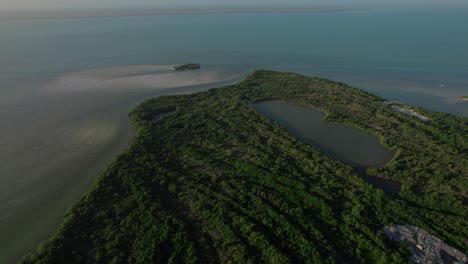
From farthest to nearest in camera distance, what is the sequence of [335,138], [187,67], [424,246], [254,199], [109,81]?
[187,67] → [109,81] → [335,138] → [254,199] → [424,246]

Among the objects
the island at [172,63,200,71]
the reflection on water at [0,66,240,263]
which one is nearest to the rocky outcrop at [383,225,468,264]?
the reflection on water at [0,66,240,263]

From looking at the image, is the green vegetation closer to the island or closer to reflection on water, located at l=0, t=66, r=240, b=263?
reflection on water, located at l=0, t=66, r=240, b=263

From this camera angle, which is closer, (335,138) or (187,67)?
(335,138)

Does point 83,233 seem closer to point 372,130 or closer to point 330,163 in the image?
point 330,163

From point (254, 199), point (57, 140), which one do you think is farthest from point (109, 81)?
point (254, 199)

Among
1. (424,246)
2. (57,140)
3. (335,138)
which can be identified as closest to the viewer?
(424,246)

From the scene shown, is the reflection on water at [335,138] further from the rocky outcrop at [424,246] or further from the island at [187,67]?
the island at [187,67]

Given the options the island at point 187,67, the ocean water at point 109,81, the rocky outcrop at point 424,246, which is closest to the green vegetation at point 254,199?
the rocky outcrop at point 424,246

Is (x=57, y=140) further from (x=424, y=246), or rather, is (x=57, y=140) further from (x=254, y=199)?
(x=424, y=246)
